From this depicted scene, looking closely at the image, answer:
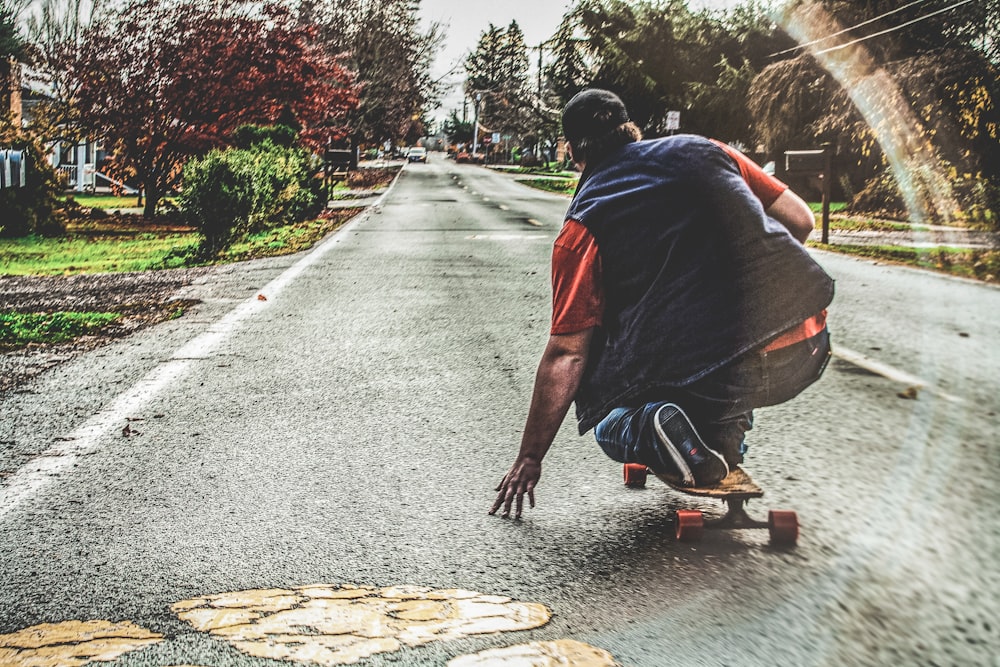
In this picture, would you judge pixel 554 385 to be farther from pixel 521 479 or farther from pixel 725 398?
pixel 725 398

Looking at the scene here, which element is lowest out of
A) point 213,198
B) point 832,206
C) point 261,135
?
point 213,198

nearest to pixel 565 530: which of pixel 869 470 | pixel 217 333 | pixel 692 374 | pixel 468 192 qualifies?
pixel 692 374

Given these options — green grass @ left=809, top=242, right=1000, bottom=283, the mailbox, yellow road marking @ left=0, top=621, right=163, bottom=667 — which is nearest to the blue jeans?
yellow road marking @ left=0, top=621, right=163, bottom=667

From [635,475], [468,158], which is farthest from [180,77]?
[468,158]

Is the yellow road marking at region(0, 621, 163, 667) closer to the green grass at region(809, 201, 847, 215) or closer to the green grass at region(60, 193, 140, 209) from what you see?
the green grass at region(809, 201, 847, 215)

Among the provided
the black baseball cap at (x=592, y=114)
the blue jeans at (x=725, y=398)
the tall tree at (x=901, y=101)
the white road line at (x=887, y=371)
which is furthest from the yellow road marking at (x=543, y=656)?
the tall tree at (x=901, y=101)

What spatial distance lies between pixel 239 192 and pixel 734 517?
14.2 metres

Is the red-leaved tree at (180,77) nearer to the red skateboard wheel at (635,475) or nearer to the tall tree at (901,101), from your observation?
the tall tree at (901,101)

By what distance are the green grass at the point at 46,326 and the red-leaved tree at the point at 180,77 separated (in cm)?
1267

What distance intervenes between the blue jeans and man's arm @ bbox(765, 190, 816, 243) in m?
0.39

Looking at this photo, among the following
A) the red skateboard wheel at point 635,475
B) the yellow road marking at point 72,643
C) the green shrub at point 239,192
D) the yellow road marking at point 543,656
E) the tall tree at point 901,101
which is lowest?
the yellow road marking at point 72,643

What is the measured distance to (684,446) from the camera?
127 inches

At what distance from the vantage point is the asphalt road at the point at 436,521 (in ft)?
9.28

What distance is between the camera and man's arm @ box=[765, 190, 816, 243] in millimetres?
3486
